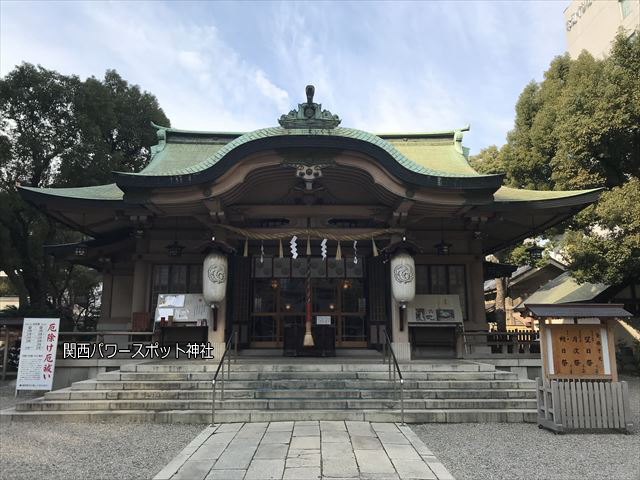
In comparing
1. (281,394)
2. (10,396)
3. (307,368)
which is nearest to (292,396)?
(281,394)

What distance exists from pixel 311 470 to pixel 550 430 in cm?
414

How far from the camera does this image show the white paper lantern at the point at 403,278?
1058 cm

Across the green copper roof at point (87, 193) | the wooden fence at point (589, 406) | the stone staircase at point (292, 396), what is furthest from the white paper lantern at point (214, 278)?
the wooden fence at point (589, 406)

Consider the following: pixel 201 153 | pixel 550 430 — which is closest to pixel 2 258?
pixel 201 153

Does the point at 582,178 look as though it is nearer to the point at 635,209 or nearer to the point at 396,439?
the point at 635,209

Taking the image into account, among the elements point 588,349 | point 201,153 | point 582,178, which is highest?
point 201,153

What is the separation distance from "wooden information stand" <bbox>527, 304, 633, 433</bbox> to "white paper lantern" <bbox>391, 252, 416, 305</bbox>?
3.45 meters

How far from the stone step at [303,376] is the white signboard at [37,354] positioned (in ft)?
4.58

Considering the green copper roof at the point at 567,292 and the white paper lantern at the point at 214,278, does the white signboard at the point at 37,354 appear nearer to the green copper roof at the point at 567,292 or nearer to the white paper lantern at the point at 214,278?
the white paper lantern at the point at 214,278

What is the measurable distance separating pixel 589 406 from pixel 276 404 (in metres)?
4.97

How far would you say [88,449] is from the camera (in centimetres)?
618

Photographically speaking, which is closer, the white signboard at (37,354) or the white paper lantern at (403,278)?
the white signboard at (37,354)

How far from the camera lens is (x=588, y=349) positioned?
7320mm

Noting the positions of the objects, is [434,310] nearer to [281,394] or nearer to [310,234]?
[310,234]
